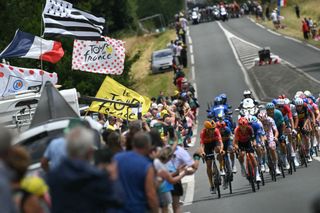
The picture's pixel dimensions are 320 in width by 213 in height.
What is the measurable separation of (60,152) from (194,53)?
56.6 metres

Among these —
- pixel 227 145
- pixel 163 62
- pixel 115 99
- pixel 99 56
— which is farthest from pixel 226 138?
pixel 163 62

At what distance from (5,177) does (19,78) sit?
50.8 feet

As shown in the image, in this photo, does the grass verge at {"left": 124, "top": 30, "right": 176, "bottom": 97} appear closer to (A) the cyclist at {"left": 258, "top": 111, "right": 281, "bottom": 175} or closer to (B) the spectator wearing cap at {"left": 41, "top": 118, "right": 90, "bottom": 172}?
(A) the cyclist at {"left": 258, "top": 111, "right": 281, "bottom": 175}

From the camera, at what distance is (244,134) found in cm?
2127

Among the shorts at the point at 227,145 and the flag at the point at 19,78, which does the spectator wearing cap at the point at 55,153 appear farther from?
the flag at the point at 19,78

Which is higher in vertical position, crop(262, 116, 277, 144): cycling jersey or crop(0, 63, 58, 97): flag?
crop(0, 63, 58, 97): flag

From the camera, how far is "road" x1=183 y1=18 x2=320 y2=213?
1839 centimetres

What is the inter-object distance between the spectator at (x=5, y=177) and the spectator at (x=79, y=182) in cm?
59

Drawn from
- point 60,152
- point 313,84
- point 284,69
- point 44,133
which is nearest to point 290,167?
point 44,133

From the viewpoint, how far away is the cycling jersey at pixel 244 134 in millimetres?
21281

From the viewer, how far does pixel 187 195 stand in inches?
859

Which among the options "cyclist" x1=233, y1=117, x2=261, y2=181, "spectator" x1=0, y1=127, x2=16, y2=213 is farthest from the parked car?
"spectator" x1=0, y1=127, x2=16, y2=213

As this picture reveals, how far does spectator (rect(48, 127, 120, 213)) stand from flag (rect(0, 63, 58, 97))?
46.3ft

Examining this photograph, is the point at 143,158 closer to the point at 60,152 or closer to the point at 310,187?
the point at 60,152
